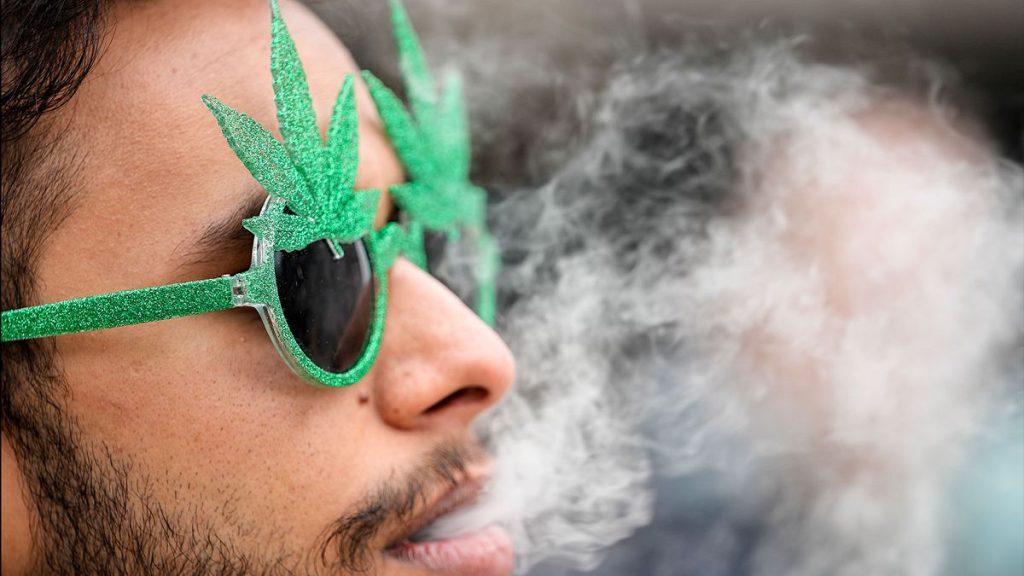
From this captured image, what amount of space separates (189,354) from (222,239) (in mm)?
179

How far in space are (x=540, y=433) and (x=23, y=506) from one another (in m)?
1.08

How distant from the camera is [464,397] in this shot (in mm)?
1536

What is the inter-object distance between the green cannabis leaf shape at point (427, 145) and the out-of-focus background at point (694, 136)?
0.83 ft

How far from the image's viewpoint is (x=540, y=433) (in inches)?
81.8

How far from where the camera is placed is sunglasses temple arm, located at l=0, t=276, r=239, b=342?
127cm

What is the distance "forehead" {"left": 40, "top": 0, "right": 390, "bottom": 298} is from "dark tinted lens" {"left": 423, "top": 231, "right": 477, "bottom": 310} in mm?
992

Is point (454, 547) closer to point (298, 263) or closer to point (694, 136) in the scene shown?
point (298, 263)

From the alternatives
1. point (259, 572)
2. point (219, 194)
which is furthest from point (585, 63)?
point (259, 572)

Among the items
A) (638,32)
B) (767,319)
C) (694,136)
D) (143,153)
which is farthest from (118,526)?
(638,32)

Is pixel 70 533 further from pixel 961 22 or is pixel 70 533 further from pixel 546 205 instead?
pixel 961 22

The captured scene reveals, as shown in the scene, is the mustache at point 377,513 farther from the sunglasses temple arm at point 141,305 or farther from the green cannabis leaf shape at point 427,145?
the green cannabis leaf shape at point 427,145

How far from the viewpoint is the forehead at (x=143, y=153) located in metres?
1.31

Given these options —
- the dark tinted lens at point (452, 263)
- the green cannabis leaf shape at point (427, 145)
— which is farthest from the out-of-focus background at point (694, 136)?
the green cannabis leaf shape at point (427, 145)

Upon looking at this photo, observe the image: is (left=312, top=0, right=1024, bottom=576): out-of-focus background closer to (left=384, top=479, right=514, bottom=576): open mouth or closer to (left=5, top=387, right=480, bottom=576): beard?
(left=384, top=479, right=514, bottom=576): open mouth
